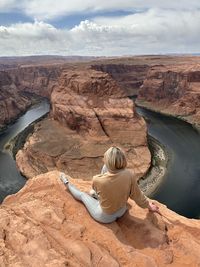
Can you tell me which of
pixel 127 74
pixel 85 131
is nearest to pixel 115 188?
pixel 85 131

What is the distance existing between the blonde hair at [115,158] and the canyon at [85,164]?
188 cm

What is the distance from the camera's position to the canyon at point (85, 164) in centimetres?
820

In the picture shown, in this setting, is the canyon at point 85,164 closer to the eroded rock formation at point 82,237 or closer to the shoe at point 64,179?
the eroded rock formation at point 82,237

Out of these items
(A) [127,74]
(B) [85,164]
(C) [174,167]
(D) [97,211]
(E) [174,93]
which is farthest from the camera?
(A) [127,74]

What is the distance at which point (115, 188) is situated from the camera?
8.76 metres

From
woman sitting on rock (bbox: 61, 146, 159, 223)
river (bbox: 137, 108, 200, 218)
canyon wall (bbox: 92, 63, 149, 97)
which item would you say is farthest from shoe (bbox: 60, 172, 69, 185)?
canyon wall (bbox: 92, 63, 149, 97)

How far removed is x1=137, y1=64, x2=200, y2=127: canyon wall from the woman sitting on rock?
88.4m

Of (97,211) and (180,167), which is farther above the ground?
(97,211)

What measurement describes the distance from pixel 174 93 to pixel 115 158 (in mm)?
113884

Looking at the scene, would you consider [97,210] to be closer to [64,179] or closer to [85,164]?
[64,179]

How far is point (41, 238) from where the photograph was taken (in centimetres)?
818

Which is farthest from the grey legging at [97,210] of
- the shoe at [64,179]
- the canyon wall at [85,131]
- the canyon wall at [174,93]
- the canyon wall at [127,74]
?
→ the canyon wall at [127,74]

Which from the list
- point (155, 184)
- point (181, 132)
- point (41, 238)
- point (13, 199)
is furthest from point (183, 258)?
point (181, 132)

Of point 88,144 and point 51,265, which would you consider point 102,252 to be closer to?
point 51,265
